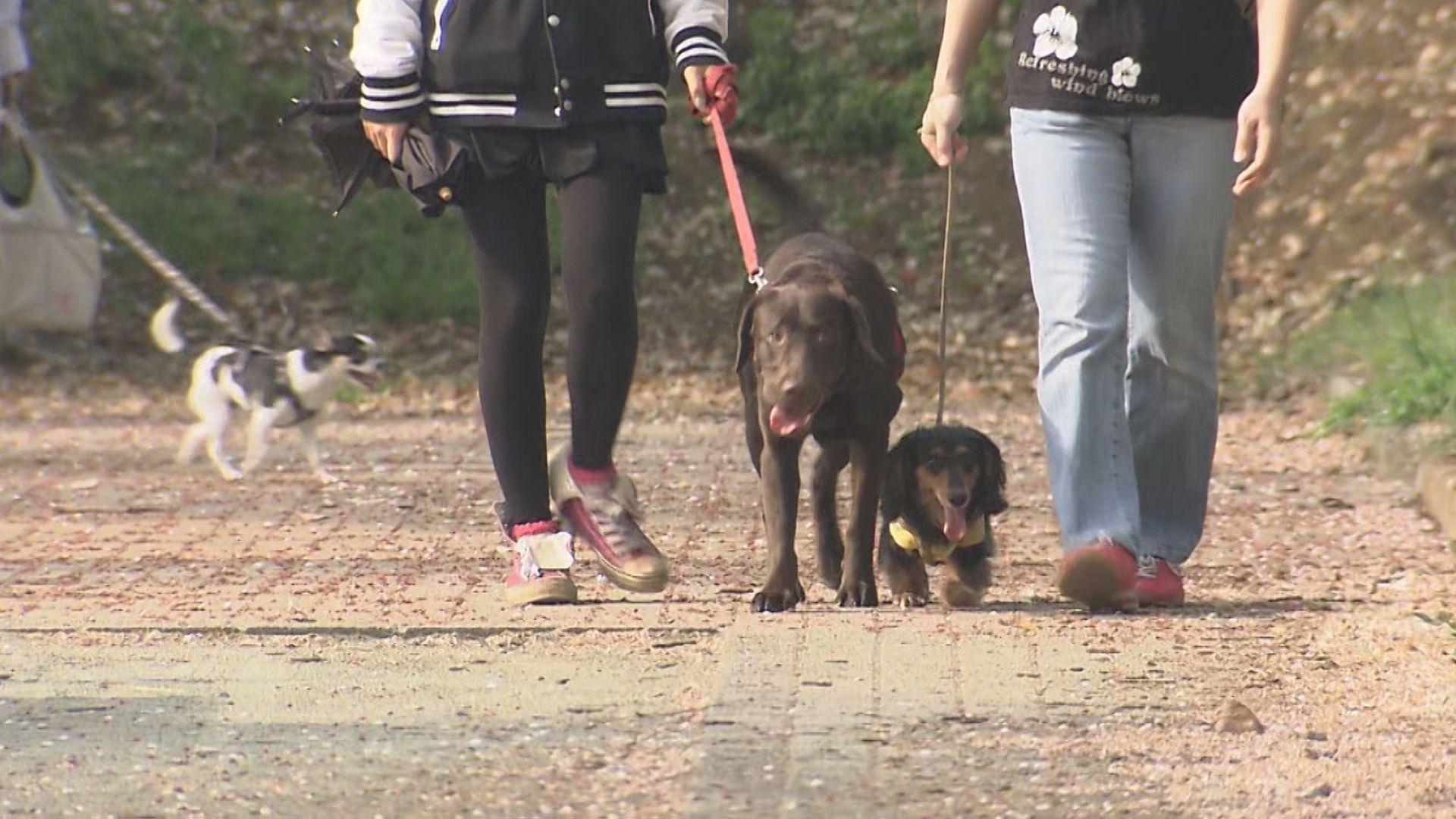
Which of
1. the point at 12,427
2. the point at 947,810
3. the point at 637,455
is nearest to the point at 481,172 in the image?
the point at 947,810

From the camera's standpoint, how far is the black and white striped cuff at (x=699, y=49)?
5512mm

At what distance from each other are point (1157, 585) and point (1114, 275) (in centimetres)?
72

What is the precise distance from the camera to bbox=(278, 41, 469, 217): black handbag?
5.42 metres

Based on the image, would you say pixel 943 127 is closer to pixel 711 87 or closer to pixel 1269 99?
pixel 711 87

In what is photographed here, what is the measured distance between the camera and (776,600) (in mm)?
5430

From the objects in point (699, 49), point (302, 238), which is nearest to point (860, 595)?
point (699, 49)

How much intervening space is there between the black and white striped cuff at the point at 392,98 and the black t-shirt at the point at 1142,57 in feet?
4.55

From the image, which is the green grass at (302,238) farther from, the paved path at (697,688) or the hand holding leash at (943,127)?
the hand holding leash at (943,127)

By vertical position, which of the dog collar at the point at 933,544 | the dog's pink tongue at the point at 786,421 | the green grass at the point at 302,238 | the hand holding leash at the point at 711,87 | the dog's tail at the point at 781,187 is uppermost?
the hand holding leash at the point at 711,87

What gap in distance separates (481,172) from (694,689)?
1.50 m

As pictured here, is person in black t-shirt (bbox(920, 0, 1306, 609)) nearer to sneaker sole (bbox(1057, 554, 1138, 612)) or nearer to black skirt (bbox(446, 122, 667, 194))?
sneaker sole (bbox(1057, 554, 1138, 612))

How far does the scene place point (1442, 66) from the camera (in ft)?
48.7

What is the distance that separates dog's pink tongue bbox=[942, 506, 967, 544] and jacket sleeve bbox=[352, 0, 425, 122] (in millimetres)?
1486

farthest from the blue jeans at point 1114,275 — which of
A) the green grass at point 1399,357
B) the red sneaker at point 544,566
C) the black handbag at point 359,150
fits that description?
the green grass at point 1399,357
